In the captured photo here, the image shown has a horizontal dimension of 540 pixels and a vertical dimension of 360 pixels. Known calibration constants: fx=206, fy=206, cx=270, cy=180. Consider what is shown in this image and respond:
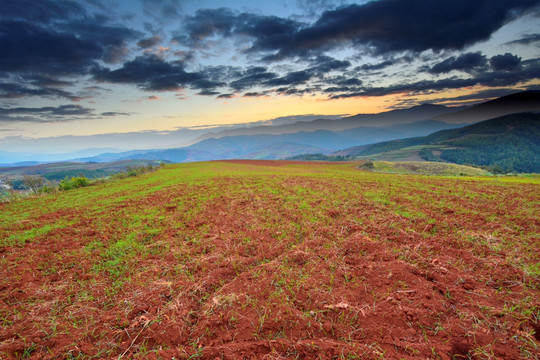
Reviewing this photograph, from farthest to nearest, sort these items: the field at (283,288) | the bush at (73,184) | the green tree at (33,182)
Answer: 1. the green tree at (33,182)
2. the bush at (73,184)
3. the field at (283,288)

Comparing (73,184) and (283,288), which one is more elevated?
(73,184)

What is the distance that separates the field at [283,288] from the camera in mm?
3588

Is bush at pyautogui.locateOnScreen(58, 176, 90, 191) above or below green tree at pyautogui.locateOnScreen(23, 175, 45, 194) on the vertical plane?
below

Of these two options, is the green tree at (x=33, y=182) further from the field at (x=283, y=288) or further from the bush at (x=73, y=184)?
the field at (x=283, y=288)

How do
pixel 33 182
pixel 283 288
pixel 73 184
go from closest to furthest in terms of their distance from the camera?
pixel 283 288, pixel 73 184, pixel 33 182

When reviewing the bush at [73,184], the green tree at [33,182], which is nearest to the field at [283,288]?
the bush at [73,184]

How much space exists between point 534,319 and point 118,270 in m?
10.1

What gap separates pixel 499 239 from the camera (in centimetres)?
712

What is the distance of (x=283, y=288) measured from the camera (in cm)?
505

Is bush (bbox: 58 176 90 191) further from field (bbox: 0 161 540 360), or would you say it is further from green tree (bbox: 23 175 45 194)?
field (bbox: 0 161 540 360)

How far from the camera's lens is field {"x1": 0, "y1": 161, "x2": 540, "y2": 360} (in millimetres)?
3588

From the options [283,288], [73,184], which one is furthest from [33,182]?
[283,288]

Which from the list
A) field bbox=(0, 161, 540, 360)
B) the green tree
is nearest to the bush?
the green tree

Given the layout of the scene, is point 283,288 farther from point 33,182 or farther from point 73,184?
point 33,182
